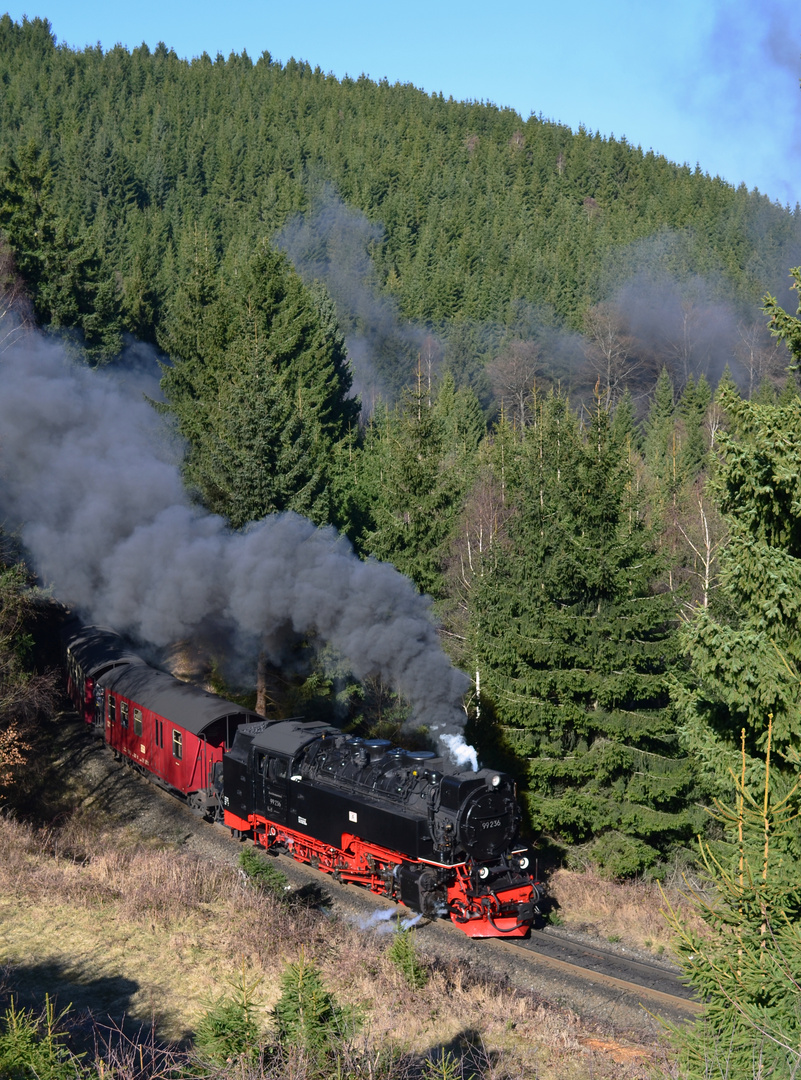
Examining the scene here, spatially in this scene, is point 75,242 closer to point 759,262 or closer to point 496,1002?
point 496,1002

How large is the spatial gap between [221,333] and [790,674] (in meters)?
29.3

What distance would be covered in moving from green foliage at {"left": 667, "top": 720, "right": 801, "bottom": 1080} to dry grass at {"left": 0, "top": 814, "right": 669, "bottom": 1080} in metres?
2.87

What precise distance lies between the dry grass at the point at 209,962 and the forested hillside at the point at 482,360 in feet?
14.9

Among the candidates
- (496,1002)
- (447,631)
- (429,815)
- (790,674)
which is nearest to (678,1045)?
(790,674)

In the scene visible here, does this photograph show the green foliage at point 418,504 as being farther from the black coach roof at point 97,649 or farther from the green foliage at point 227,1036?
the green foliage at point 227,1036

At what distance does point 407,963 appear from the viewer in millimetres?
13586

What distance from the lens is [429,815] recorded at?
15609mm

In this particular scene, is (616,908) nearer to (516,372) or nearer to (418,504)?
(418,504)

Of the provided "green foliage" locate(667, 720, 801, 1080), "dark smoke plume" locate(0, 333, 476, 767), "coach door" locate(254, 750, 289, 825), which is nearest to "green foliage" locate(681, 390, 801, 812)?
"green foliage" locate(667, 720, 801, 1080)

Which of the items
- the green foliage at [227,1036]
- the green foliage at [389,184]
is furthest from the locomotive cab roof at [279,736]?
the green foliage at [389,184]

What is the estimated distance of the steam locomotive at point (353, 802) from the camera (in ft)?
50.9

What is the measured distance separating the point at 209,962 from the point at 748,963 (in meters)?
9.40

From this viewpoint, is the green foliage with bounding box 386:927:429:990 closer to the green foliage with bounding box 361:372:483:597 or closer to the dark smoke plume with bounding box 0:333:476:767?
the dark smoke plume with bounding box 0:333:476:767

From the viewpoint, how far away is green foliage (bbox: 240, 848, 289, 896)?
54.8 ft
